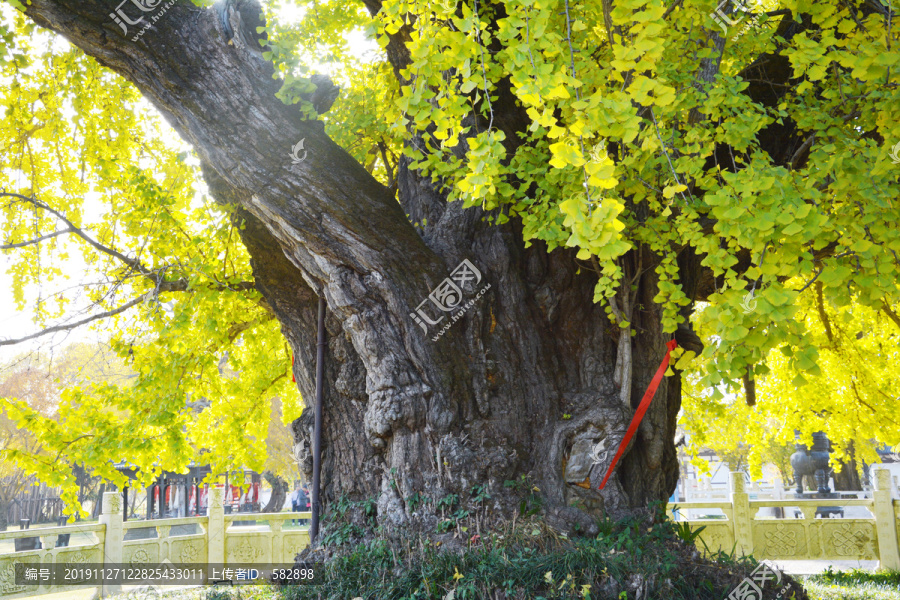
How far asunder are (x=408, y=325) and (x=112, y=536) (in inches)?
327

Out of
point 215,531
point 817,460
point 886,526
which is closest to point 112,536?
point 215,531

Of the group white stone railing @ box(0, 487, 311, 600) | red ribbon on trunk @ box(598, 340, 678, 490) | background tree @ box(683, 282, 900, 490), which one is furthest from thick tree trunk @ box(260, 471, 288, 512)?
red ribbon on trunk @ box(598, 340, 678, 490)

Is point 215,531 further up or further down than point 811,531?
further up

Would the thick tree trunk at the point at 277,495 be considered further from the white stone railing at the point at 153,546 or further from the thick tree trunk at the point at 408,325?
the thick tree trunk at the point at 408,325

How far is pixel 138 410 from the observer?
6281 millimetres

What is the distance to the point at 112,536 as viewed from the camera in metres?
9.78

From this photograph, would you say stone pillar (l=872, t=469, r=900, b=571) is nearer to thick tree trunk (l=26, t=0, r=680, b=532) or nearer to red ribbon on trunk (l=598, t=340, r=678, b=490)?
thick tree trunk (l=26, t=0, r=680, b=532)

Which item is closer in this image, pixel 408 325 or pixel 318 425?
pixel 408 325

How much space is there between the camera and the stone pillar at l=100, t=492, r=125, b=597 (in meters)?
9.70

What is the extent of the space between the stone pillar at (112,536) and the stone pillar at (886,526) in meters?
12.7

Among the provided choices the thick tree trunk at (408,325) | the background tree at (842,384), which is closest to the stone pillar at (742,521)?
the background tree at (842,384)

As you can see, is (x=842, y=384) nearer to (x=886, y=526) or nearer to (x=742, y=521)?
(x=742, y=521)

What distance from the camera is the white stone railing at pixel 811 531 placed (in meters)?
10.1

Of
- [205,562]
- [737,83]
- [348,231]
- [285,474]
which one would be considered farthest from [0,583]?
[285,474]
